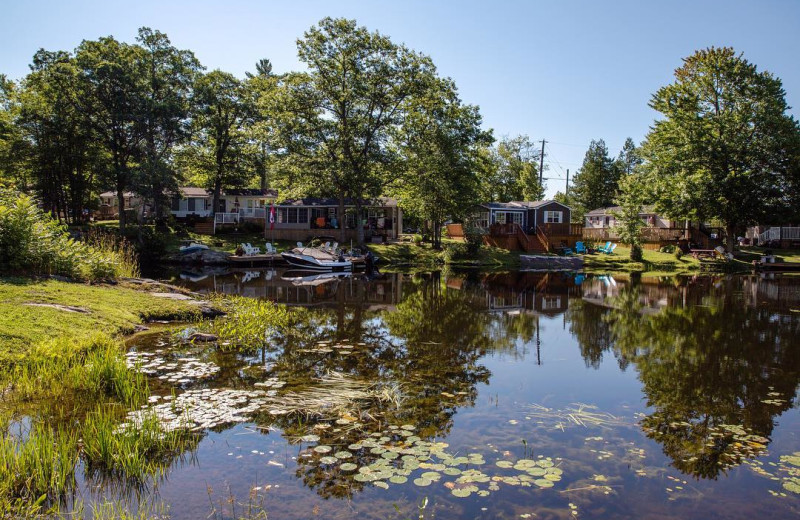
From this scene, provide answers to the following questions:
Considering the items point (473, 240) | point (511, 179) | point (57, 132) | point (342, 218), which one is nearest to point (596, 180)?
point (511, 179)

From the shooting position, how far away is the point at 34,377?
23.5 feet

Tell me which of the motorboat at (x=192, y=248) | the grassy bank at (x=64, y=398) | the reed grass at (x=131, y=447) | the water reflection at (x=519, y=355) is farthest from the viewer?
the motorboat at (x=192, y=248)

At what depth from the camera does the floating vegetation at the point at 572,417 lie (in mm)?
6859

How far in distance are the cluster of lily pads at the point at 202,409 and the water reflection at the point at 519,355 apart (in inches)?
15.3

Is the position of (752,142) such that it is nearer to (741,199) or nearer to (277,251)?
(741,199)

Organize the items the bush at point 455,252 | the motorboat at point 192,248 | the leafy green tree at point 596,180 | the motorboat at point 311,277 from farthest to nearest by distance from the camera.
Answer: the leafy green tree at point 596,180 < the bush at point 455,252 < the motorboat at point 192,248 < the motorboat at point 311,277

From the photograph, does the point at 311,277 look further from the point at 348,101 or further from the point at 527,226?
the point at 527,226

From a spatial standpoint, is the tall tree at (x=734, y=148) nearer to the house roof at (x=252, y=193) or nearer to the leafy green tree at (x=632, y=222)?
Answer: the leafy green tree at (x=632, y=222)

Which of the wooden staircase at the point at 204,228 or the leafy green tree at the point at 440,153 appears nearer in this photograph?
the leafy green tree at the point at 440,153

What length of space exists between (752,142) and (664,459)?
38.5m

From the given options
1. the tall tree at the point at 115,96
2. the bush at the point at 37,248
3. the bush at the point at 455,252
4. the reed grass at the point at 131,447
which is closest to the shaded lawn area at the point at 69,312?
the bush at the point at 37,248

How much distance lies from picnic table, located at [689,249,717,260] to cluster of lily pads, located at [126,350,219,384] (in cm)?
3900

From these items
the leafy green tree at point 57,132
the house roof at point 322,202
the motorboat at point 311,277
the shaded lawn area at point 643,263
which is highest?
the leafy green tree at point 57,132

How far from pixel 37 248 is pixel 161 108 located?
28.6 m
